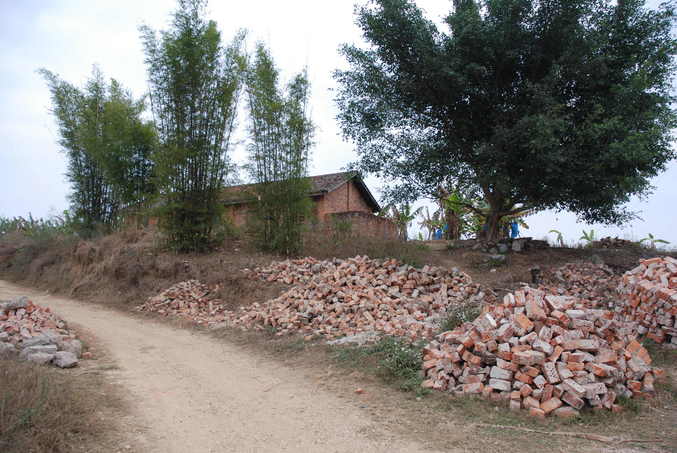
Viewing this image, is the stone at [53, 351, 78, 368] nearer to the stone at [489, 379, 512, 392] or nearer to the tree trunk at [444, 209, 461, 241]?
the stone at [489, 379, 512, 392]

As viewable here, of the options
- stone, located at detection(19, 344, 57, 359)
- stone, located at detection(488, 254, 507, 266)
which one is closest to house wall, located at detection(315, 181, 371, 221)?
stone, located at detection(488, 254, 507, 266)

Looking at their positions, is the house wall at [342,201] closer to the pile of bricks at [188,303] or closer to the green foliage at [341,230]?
the green foliage at [341,230]

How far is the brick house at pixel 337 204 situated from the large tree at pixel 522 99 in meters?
1.92

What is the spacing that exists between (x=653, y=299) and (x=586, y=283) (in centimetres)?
269

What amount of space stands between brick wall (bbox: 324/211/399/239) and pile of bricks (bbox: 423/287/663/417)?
734 cm

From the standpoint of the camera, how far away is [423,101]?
12195mm

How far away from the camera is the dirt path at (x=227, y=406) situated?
161 inches

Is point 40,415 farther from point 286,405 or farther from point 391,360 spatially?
point 391,360

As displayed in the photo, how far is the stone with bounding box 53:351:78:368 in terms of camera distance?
19.9 ft

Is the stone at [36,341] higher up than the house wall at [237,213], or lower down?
lower down

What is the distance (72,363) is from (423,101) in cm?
969

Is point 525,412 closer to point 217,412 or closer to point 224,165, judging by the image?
point 217,412

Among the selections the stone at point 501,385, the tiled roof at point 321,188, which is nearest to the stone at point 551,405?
the stone at point 501,385

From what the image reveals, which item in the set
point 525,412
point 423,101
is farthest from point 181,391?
point 423,101
